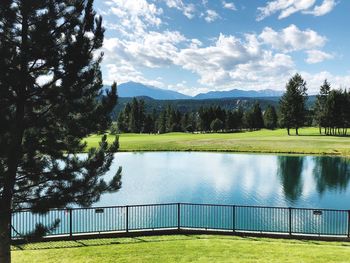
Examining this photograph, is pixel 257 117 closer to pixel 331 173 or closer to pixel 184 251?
pixel 331 173

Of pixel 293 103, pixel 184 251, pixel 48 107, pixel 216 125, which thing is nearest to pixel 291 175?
pixel 184 251

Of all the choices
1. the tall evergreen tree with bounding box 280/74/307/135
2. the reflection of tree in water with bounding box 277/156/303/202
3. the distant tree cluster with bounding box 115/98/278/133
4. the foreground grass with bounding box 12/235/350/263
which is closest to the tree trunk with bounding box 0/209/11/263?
the foreground grass with bounding box 12/235/350/263

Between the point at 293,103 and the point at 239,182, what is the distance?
60283 millimetres

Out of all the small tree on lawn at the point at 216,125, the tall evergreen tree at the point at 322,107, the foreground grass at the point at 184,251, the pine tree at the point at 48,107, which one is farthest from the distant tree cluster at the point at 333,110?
the pine tree at the point at 48,107

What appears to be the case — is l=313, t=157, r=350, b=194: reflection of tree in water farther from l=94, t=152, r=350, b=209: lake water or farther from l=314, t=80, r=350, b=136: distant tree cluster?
l=314, t=80, r=350, b=136: distant tree cluster

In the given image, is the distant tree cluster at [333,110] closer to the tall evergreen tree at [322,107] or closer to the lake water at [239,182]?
the tall evergreen tree at [322,107]

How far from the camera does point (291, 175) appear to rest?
40.8 meters

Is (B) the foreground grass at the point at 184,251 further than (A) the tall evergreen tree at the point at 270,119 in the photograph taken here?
No

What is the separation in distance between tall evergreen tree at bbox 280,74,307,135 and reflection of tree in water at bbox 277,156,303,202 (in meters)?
34.5

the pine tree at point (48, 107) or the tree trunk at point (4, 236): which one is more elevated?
the pine tree at point (48, 107)

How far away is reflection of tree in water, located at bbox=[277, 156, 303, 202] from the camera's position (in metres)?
30.9

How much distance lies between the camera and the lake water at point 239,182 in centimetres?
2798

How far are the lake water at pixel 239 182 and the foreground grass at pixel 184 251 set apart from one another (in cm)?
1125

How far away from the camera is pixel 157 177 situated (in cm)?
3897
